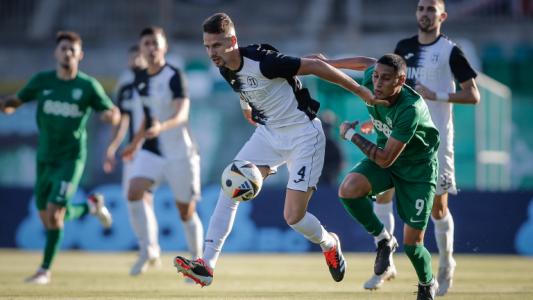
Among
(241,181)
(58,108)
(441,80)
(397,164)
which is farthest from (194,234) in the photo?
(397,164)

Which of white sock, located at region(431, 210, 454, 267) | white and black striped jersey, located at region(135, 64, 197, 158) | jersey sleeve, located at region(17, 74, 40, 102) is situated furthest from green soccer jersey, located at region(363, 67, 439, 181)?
jersey sleeve, located at region(17, 74, 40, 102)

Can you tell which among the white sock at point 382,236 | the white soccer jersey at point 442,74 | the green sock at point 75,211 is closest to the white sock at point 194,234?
the green sock at point 75,211

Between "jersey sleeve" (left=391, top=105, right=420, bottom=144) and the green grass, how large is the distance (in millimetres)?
1602

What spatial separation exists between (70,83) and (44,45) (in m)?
13.4

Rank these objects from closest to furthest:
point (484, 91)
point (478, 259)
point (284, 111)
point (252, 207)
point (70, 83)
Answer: point (284, 111) → point (70, 83) → point (478, 259) → point (252, 207) → point (484, 91)

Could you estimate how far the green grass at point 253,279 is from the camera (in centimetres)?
971

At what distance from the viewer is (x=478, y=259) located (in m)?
16.0

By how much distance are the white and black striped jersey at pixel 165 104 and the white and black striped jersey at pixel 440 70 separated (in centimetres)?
287

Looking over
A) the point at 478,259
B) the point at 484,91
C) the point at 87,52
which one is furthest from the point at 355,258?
the point at 87,52

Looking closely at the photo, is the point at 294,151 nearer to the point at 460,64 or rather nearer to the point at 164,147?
the point at 460,64

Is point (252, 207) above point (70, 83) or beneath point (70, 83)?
beneath

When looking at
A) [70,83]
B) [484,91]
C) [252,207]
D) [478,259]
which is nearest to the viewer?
[70,83]

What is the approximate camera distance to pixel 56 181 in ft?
38.3

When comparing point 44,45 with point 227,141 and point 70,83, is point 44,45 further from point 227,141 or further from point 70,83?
point 70,83
